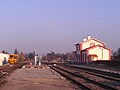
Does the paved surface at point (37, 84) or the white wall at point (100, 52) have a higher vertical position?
the white wall at point (100, 52)

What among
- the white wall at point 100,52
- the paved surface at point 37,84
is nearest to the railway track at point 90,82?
the paved surface at point 37,84

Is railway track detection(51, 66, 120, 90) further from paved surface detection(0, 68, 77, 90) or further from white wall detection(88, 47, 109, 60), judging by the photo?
white wall detection(88, 47, 109, 60)

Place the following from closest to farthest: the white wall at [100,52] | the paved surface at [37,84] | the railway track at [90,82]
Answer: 1. the railway track at [90,82]
2. the paved surface at [37,84]
3. the white wall at [100,52]

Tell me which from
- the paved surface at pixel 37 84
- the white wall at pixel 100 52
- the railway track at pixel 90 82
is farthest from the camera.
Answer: the white wall at pixel 100 52

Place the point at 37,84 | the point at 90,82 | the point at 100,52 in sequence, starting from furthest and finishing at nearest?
the point at 100,52 → the point at 90,82 → the point at 37,84

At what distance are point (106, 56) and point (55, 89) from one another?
79971mm

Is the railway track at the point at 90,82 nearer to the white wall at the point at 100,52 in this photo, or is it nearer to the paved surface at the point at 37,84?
the paved surface at the point at 37,84

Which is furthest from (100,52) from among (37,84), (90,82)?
(37,84)

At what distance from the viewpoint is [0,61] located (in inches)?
3374

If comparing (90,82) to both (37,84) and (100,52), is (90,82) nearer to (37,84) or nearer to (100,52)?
(37,84)

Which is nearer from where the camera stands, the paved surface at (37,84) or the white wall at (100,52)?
the paved surface at (37,84)

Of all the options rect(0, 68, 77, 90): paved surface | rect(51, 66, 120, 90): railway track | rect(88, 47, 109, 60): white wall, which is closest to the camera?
rect(51, 66, 120, 90): railway track

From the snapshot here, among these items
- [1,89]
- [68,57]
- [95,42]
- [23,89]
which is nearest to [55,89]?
[23,89]

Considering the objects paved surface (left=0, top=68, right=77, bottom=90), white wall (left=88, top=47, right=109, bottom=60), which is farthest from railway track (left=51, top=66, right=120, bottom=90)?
white wall (left=88, top=47, right=109, bottom=60)
